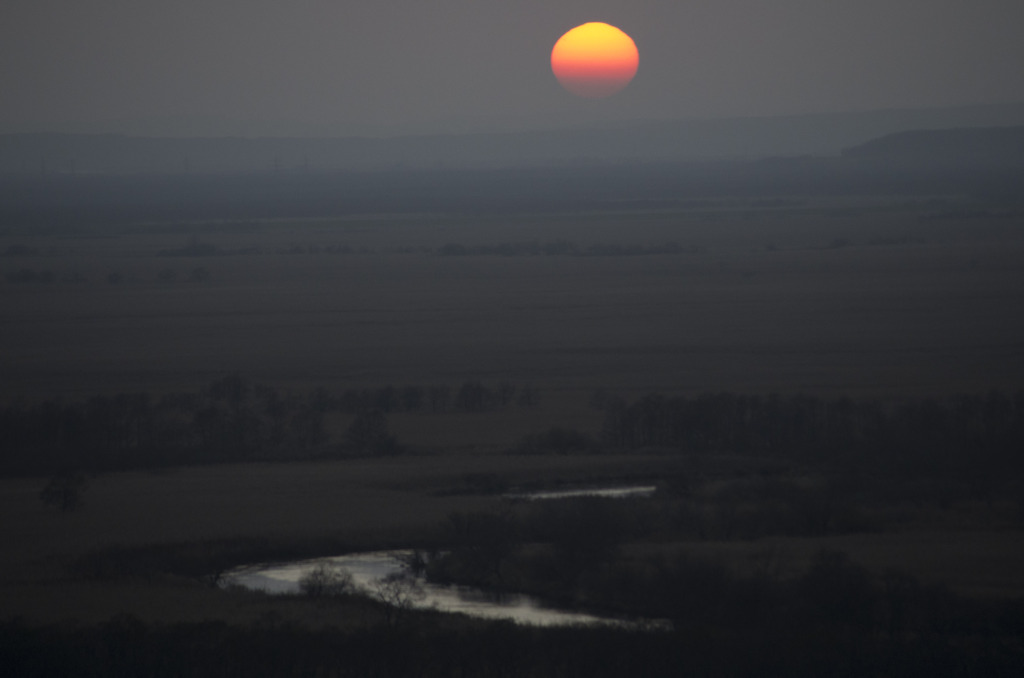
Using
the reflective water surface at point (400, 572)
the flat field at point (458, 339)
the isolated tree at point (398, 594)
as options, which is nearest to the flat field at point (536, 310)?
the flat field at point (458, 339)

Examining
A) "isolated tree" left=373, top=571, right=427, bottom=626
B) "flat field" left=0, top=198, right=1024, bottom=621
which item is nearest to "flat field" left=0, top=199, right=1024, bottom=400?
"flat field" left=0, top=198, right=1024, bottom=621

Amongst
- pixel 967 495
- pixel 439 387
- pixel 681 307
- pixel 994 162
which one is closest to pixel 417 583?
pixel 967 495

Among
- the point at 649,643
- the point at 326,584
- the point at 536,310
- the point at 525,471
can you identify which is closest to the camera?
the point at 649,643

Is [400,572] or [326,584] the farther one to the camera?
[400,572]

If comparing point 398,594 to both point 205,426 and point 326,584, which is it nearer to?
point 326,584

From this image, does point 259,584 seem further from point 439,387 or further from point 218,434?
point 439,387

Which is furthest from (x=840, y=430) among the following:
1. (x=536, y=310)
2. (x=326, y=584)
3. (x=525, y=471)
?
(x=536, y=310)

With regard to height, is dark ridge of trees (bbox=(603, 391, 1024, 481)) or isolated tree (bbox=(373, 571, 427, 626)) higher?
dark ridge of trees (bbox=(603, 391, 1024, 481))

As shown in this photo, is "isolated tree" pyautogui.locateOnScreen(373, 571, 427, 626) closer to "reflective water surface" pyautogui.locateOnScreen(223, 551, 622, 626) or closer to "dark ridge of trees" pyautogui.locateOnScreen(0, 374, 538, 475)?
"reflective water surface" pyautogui.locateOnScreen(223, 551, 622, 626)

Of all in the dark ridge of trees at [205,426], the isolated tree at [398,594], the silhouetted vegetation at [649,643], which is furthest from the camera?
the dark ridge of trees at [205,426]

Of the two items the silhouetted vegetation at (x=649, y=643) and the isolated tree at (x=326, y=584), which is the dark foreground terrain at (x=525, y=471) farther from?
the isolated tree at (x=326, y=584)

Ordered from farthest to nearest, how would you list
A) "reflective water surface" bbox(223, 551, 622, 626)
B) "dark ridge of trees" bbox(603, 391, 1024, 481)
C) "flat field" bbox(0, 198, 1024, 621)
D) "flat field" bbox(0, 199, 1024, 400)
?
"flat field" bbox(0, 199, 1024, 400), "dark ridge of trees" bbox(603, 391, 1024, 481), "flat field" bbox(0, 198, 1024, 621), "reflective water surface" bbox(223, 551, 622, 626)
